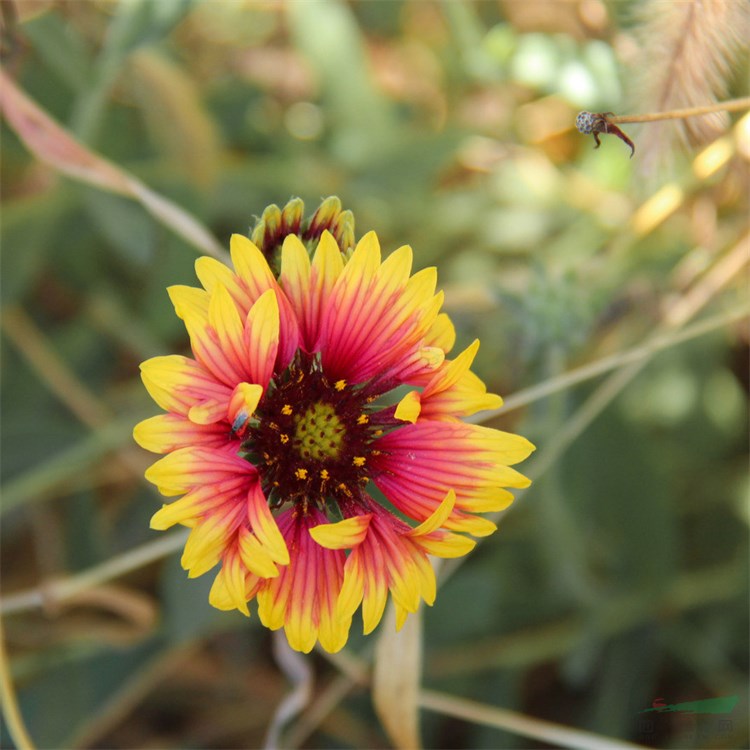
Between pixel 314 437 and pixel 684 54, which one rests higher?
pixel 684 54

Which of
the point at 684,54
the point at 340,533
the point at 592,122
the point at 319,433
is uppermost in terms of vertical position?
the point at 684,54

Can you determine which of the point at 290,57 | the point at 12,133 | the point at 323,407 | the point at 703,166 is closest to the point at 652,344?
the point at 703,166

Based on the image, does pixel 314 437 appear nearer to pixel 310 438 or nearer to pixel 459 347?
pixel 310 438

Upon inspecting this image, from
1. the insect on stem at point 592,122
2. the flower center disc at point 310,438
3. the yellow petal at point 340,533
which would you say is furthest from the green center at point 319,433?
the insect on stem at point 592,122

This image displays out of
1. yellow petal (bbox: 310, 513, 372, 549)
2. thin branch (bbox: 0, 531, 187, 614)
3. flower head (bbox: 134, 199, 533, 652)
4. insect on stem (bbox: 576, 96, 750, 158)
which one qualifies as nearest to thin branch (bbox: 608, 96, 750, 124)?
insect on stem (bbox: 576, 96, 750, 158)

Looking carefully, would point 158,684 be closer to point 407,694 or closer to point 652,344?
point 407,694

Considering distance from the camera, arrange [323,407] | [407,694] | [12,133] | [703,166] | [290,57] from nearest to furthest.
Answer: [323,407]
[407,694]
[703,166]
[12,133]
[290,57]

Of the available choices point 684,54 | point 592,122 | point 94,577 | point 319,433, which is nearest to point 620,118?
point 592,122

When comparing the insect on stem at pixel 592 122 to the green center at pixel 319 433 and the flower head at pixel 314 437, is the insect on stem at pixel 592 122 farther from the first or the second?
the green center at pixel 319 433
